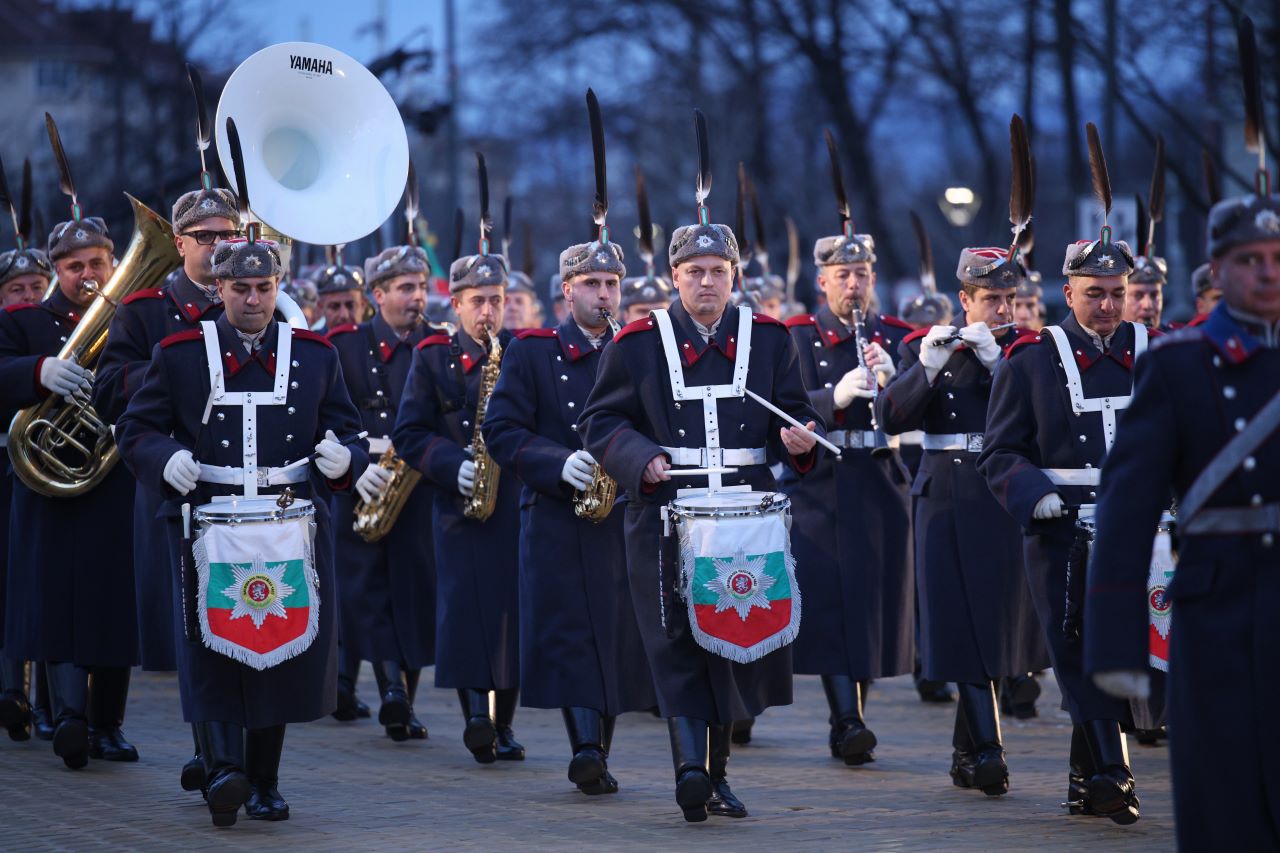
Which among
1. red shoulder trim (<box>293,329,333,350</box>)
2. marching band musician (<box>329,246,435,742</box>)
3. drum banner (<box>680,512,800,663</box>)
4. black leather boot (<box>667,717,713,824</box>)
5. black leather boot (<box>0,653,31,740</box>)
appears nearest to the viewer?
drum banner (<box>680,512,800,663</box>)

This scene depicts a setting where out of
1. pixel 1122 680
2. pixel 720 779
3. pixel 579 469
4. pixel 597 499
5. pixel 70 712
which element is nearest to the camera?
pixel 1122 680

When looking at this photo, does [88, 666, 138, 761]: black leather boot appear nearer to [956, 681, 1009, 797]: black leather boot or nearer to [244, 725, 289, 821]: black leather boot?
[244, 725, 289, 821]: black leather boot

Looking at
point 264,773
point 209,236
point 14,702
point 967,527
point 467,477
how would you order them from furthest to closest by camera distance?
point 14,702
point 467,477
point 967,527
point 209,236
point 264,773

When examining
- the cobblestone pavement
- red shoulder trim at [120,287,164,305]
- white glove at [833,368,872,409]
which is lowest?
the cobblestone pavement

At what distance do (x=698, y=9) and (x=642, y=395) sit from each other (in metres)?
25.7

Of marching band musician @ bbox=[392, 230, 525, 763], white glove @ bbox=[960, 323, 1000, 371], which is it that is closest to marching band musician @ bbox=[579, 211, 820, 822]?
white glove @ bbox=[960, 323, 1000, 371]

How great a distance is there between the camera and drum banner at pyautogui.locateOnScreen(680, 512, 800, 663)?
316 inches

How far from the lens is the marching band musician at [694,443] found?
27.4 feet

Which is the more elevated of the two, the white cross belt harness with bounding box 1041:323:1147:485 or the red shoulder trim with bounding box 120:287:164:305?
the red shoulder trim with bounding box 120:287:164:305

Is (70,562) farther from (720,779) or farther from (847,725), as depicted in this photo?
(847,725)

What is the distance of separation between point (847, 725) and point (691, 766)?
6.28ft

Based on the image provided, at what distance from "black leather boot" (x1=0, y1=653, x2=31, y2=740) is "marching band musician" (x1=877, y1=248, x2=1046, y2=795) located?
467 cm

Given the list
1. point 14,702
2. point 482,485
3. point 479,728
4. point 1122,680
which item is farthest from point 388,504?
point 1122,680

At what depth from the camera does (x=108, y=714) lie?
10180 mm
